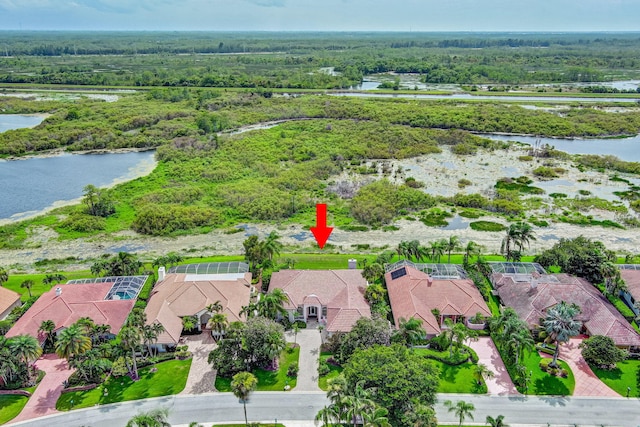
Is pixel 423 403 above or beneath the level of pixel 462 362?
above

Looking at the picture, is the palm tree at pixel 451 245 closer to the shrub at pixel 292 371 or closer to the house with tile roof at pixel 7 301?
the shrub at pixel 292 371

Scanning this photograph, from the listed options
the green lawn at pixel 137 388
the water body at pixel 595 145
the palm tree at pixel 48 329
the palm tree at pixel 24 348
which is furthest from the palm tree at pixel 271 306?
the water body at pixel 595 145

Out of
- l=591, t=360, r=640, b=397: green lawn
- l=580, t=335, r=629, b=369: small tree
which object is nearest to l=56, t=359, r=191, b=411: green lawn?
l=580, t=335, r=629, b=369: small tree

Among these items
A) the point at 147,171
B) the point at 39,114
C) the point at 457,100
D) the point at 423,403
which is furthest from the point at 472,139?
the point at 39,114

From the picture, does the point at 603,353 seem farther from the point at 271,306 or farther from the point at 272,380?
the point at 271,306

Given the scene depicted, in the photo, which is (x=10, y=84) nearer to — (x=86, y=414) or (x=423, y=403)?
(x=86, y=414)
